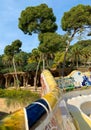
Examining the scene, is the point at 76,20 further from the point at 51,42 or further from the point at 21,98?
the point at 21,98

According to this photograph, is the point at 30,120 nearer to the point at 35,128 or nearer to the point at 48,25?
the point at 35,128

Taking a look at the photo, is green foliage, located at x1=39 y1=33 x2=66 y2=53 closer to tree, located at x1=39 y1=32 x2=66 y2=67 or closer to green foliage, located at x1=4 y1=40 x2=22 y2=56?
tree, located at x1=39 y1=32 x2=66 y2=67

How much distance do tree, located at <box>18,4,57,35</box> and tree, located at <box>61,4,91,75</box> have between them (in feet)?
6.24

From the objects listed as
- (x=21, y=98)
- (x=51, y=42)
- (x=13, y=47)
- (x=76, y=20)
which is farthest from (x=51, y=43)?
(x=13, y=47)

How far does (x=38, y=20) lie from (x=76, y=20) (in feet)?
13.7

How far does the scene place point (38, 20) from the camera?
30.4 metres

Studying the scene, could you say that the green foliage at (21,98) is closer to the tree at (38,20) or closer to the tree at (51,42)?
the tree at (51,42)

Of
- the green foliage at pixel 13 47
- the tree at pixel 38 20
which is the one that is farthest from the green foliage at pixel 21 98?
the green foliage at pixel 13 47

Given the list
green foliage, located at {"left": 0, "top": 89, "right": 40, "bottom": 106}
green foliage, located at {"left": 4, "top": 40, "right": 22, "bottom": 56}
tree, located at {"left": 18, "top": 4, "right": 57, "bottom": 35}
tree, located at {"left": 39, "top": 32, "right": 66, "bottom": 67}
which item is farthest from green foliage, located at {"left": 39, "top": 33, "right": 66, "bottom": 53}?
green foliage, located at {"left": 4, "top": 40, "right": 22, "bottom": 56}

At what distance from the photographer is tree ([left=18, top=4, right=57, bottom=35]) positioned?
2981 centimetres

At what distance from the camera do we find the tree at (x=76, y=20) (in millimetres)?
27714

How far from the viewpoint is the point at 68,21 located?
27828 mm

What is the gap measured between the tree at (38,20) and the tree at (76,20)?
1.90 m

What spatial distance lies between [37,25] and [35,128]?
28105 millimetres
